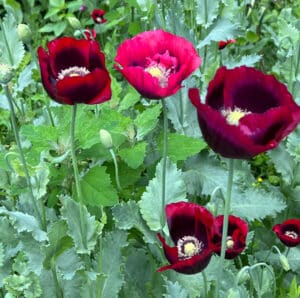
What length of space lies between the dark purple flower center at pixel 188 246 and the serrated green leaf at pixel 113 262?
0.17 m

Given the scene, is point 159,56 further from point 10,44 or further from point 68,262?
point 10,44

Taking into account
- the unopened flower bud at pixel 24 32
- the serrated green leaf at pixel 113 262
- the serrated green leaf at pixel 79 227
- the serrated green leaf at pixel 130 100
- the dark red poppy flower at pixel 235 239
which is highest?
the unopened flower bud at pixel 24 32

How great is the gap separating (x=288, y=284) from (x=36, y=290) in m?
0.70

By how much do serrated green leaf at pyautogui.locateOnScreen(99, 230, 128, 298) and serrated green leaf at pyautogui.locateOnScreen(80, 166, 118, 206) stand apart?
75 mm

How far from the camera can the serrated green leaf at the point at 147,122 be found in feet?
4.39

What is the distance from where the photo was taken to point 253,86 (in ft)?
2.94

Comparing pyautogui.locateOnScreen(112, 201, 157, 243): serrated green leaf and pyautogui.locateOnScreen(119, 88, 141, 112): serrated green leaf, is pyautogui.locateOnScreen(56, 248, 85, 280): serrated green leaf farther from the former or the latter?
pyautogui.locateOnScreen(119, 88, 141, 112): serrated green leaf

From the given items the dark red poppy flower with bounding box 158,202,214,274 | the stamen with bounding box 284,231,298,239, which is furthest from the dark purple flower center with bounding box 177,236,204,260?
the stamen with bounding box 284,231,298,239

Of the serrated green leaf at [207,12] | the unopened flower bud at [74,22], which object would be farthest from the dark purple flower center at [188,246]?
the unopened flower bud at [74,22]

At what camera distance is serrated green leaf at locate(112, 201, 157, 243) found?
4.01 feet

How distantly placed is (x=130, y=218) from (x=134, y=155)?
13 cm

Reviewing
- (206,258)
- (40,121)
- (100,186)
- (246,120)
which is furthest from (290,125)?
(40,121)

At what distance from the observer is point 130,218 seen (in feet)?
4.06

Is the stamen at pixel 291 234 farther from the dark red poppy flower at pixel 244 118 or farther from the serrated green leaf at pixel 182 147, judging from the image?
the dark red poppy flower at pixel 244 118
